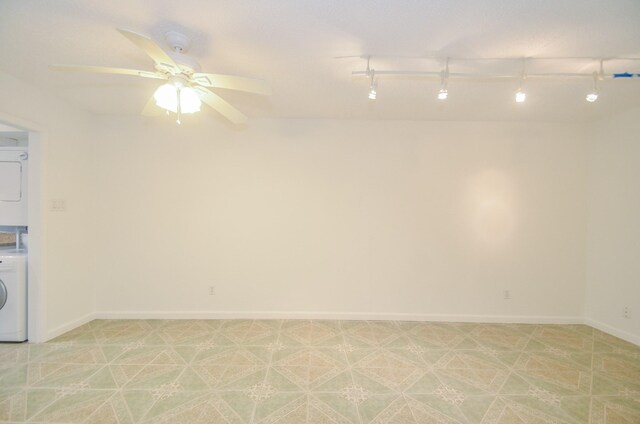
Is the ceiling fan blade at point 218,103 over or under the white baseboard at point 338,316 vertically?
over

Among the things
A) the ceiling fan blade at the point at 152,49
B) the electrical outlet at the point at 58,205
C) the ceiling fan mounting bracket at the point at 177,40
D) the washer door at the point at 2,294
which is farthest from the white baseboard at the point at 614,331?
the washer door at the point at 2,294

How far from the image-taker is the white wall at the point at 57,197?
8.46 ft

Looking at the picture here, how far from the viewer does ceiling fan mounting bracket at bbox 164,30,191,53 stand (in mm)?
1703

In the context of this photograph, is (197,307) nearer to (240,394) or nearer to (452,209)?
(240,394)

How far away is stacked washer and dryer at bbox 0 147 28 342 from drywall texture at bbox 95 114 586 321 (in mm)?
665

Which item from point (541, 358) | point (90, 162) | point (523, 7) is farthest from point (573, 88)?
point (90, 162)

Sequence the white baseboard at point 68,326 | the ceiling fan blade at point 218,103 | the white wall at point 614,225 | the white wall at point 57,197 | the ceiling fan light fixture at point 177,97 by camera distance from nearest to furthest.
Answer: the ceiling fan light fixture at point 177,97 < the ceiling fan blade at point 218,103 < the white wall at point 57,197 < the white baseboard at point 68,326 < the white wall at point 614,225

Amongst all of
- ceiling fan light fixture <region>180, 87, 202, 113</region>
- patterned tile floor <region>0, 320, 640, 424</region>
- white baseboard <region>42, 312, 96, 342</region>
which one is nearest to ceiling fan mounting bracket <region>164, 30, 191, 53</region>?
ceiling fan light fixture <region>180, 87, 202, 113</region>

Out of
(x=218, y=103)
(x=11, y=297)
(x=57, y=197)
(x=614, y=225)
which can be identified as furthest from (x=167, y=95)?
(x=614, y=225)

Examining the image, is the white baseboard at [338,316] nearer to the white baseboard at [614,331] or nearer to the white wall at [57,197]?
the white baseboard at [614,331]

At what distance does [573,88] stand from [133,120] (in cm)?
489

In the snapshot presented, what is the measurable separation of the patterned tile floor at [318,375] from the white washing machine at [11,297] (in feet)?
0.55

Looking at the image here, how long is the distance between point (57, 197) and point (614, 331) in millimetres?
6590

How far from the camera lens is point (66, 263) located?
2.96 m
